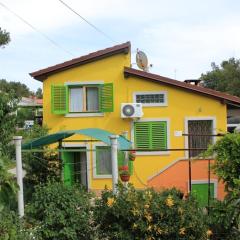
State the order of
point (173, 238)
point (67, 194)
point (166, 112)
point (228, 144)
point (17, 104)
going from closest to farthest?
point (173, 238)
point (67, 194)
point (228, 144)
point (17, 104)
point (166, 112)

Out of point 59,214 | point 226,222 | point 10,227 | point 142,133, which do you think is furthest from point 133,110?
point 10,227

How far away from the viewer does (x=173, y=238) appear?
20.9 ft

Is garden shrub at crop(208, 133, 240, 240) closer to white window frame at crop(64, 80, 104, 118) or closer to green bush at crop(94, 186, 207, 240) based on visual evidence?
green bush at crop(94, 186, 207, 240)

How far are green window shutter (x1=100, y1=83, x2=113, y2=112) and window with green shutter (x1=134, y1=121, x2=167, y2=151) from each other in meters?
1.10

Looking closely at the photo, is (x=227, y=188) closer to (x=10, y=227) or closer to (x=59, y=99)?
(x=10, y=227)

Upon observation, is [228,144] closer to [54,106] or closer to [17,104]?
[17,104]

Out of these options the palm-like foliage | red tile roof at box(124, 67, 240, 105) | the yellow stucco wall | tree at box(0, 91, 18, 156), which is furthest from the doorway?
the palm-like foliage

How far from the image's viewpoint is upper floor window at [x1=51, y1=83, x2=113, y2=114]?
679 inches

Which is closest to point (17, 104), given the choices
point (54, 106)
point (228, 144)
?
point (228, 144)

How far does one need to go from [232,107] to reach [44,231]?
40.6ft

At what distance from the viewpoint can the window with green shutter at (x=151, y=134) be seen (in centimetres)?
1709

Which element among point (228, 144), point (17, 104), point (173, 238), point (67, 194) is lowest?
point (173, 238)

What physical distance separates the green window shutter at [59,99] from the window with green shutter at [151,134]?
254 centimetres

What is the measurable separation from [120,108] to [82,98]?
4.64 ft
